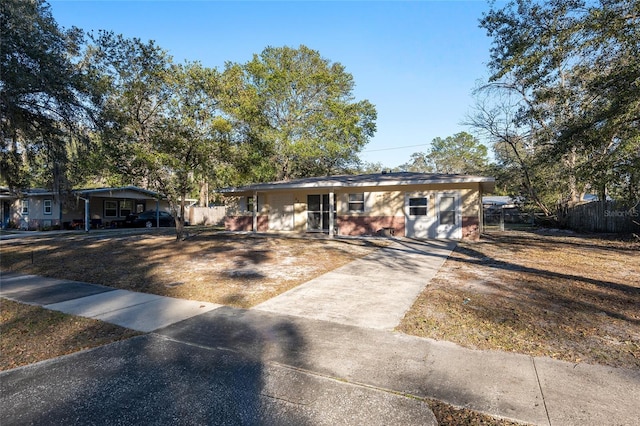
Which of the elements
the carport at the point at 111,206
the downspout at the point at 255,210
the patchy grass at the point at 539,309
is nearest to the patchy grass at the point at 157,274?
the patchy grass at the point at 539,309

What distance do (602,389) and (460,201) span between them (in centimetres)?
1236

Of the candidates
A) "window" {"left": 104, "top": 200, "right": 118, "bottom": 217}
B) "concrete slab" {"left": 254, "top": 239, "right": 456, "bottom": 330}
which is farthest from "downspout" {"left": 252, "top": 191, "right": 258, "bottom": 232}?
"window" {"left": 104, "top": 200, "right": 118, "bottom": 217}

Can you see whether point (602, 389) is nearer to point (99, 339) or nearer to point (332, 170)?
point (99, 339)

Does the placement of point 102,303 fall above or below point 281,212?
below

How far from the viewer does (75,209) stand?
73.3 ft

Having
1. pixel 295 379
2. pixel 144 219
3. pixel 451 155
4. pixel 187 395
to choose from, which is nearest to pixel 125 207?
pixel 144 219

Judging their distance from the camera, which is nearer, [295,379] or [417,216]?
[295,379]

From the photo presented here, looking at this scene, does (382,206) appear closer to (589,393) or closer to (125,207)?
(589,393)

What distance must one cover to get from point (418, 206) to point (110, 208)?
73.8 feet

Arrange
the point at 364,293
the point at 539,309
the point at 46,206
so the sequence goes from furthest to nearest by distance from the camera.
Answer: the point at 46,206 < the point at 364,293 < the point at 539,309

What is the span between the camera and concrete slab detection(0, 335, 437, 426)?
2564 mm

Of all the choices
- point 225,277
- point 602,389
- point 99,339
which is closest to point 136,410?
point 99,339

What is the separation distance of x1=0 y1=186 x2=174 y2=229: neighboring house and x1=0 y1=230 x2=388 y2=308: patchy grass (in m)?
11.5

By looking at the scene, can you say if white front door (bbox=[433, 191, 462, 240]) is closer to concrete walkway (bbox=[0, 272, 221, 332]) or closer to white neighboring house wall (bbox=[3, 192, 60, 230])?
concrete walkway (bbox=[0, 272, 221, 332])
